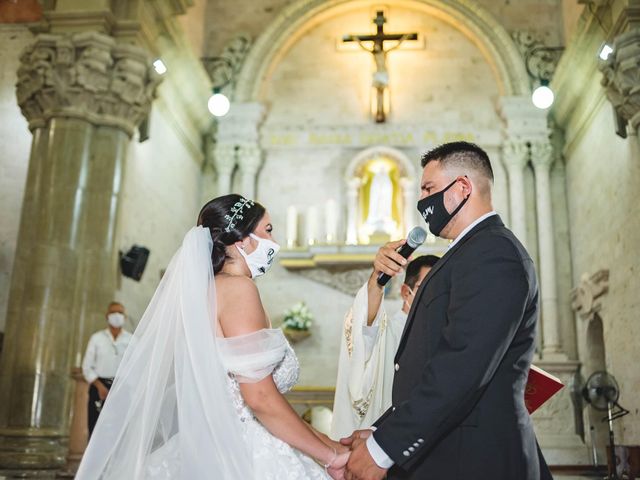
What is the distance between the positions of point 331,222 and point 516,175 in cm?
306

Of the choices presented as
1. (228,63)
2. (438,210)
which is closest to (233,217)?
(438,210)

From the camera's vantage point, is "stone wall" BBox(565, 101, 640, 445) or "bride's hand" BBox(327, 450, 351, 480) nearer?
"bride's hand" BBox(327, 450, 351, 480)

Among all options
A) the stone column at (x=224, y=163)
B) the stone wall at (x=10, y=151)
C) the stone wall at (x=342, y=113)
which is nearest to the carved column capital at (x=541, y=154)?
the stone wall at (x=342, y=113)

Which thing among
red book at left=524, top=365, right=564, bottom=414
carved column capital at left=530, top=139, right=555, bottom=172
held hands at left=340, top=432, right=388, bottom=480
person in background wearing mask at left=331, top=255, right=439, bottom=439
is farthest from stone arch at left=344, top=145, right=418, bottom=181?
held hands at left=340, top=432, right=388, bottom=480

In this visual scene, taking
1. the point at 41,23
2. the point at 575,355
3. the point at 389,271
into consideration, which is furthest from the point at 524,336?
the point at 575,355

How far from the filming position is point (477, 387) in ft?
7.68

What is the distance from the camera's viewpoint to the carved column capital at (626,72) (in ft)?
23.6

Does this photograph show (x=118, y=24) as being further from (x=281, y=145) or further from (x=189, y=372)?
(x=189, y=372)

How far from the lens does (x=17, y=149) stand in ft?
27.5

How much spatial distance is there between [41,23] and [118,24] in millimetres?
888

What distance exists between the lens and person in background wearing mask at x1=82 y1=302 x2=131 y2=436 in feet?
20.9

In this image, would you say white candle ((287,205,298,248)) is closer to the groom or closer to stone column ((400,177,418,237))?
Answer: stone column ((400,177,418,237))

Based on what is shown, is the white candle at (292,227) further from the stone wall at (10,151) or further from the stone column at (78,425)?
the stone column at (78,425)

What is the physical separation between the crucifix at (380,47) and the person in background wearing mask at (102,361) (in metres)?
6.38
